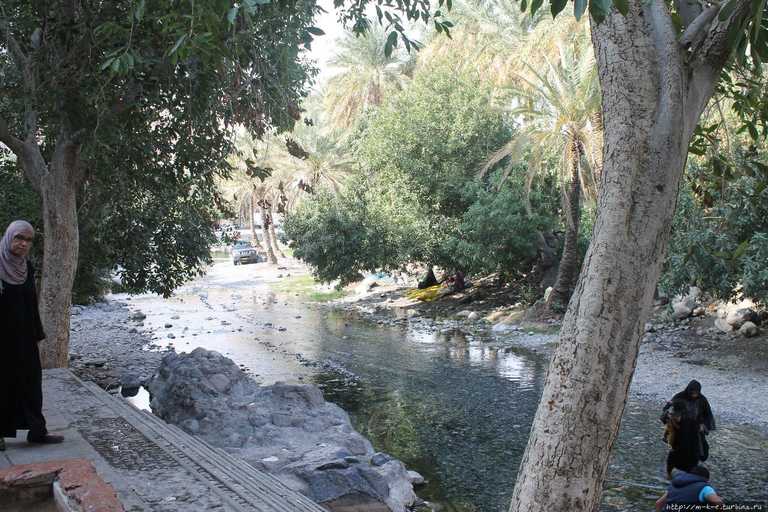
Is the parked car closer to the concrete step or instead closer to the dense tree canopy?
the dense tree canopy

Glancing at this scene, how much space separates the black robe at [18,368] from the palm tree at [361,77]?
25.4 meters

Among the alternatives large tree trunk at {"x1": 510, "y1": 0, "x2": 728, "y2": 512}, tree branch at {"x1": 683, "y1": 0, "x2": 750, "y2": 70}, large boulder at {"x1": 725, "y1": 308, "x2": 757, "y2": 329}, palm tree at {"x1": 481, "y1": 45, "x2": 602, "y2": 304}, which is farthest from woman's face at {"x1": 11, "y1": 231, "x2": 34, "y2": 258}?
large boulder at {"x1": 725, "y1": 308, "x2": 757, "y2": 329}

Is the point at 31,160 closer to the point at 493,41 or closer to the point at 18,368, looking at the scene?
the point at 18,368

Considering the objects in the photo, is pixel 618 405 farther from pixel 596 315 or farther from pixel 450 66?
pixel 450 66

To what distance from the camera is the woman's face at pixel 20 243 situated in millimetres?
4820

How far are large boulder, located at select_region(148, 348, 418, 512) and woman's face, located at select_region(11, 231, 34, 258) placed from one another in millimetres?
3302

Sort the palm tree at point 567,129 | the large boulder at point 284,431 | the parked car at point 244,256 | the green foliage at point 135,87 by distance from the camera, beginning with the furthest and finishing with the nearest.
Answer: the parked car at point 244,256 → the palm tree at point 567,129 → the green foliage at point 135,87 → the large boulder at point 284,431

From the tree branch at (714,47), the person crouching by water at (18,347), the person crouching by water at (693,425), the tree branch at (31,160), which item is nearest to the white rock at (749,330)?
the person crouching by water at (693,425)

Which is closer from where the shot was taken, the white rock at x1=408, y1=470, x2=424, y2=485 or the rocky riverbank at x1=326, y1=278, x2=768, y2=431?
the white rock at x1=408, y1=470, x2=424, y2=485

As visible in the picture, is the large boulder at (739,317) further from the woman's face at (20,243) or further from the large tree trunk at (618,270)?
the woman's face at (20,243)

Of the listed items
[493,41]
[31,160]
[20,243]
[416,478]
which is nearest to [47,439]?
[20,243]

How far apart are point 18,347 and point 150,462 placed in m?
1.33

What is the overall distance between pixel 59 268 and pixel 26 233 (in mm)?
5076

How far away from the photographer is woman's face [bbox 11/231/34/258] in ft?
15.8
